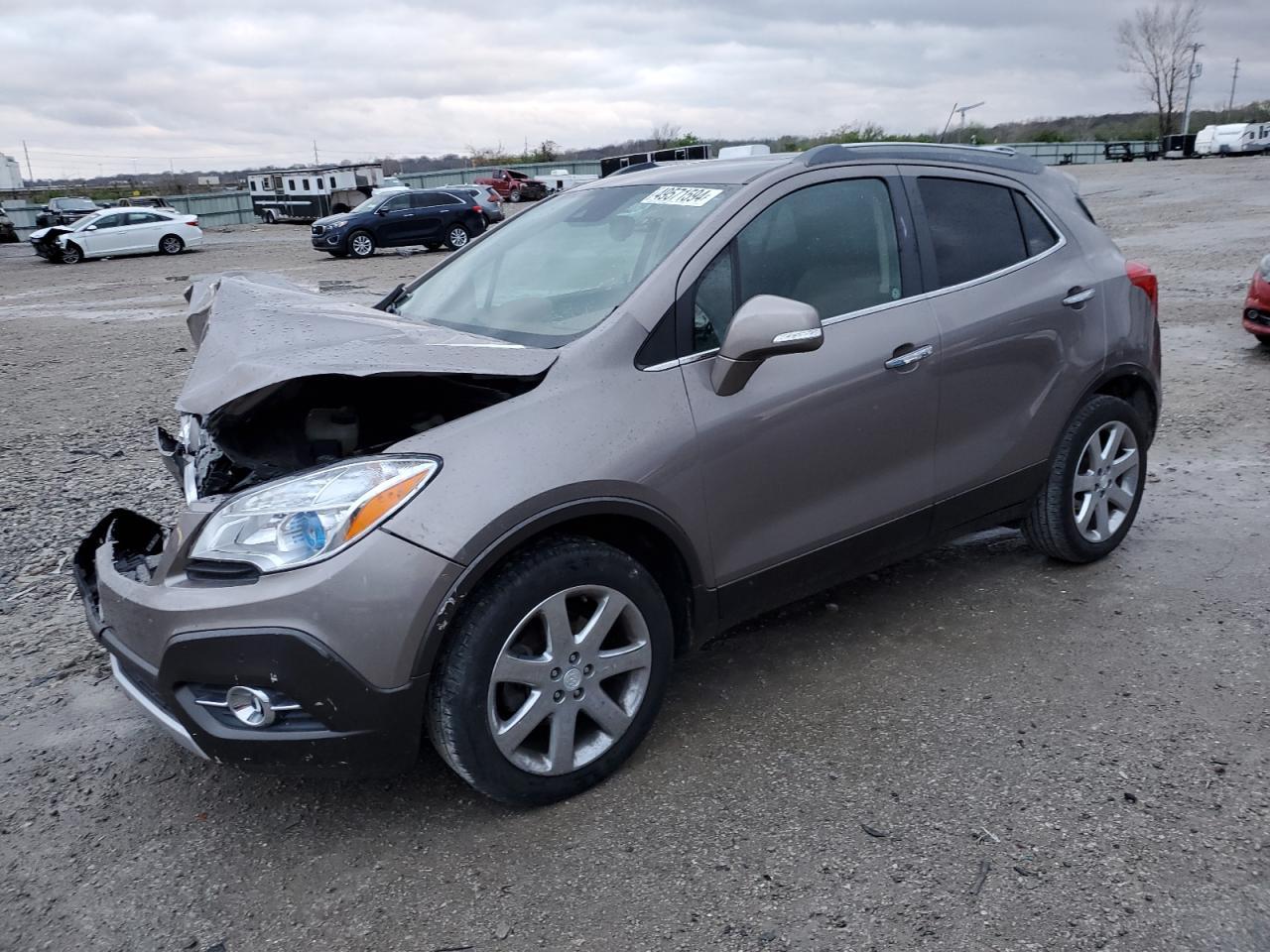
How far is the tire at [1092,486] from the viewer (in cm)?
429

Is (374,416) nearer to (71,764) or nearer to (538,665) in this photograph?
(538,665)

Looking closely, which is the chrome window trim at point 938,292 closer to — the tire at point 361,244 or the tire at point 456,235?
the tire at point 361,244

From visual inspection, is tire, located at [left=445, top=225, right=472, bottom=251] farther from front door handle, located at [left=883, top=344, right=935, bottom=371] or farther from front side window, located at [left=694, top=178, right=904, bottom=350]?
front door handle, located at [left=883, top=344, right=935, bottom=371]

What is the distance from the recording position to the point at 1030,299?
13.3ft

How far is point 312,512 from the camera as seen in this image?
2.65 meters

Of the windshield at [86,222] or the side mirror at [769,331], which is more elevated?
the windshield at [86,222]

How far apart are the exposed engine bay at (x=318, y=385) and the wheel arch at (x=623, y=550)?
1.28 feet

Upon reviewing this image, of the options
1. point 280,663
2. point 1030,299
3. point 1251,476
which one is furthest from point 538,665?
point 1251,476

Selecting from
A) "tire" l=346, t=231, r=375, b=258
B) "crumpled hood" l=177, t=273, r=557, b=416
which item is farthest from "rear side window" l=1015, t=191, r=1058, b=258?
"tire" l=346, t=231, r=375, b=258

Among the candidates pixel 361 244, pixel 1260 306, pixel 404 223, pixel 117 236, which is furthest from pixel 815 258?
pixel 117 236

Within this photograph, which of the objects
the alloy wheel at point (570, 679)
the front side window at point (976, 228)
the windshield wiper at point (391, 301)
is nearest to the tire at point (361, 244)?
the windshield wiper at point (391, 301)

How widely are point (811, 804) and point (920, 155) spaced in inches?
95.0

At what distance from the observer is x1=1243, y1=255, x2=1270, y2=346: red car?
8398mm

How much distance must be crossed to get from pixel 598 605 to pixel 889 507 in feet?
4.10
